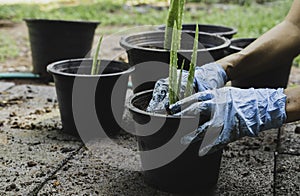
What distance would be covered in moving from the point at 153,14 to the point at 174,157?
4794 millimetres

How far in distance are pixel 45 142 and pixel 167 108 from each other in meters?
0.85

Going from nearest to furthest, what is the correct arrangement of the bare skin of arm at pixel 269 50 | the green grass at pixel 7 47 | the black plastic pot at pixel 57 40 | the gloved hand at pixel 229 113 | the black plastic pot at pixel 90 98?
1. the gloved hand at pixel 229 113
2. the bare skin of arm at pixel 269 50
3. the black plastic pot at pixel 90 98
4. the black plastic pot at pixel 57 40
5. the green grass at pixel 7 47

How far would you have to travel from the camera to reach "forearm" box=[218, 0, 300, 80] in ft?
7.41

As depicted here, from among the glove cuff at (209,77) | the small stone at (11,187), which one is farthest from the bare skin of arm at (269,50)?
the small stone at (11,187)

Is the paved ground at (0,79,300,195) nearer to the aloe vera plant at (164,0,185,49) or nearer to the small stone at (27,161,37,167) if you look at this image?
the small stone at (27,161,37,167)

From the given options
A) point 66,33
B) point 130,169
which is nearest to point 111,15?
point 66,33

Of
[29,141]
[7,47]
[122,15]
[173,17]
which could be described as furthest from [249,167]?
[122,15]

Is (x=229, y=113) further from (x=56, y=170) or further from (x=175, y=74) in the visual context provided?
(x=56, y=170)

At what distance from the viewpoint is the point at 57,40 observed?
136 inches

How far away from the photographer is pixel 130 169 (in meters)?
2.10

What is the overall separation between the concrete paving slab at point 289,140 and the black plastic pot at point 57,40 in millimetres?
1657

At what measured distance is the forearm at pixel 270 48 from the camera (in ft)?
7.41

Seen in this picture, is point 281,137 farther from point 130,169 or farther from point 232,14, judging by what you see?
point 232,14

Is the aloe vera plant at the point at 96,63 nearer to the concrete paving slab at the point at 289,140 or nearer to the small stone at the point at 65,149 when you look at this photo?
the small stone at the point at 65,149
